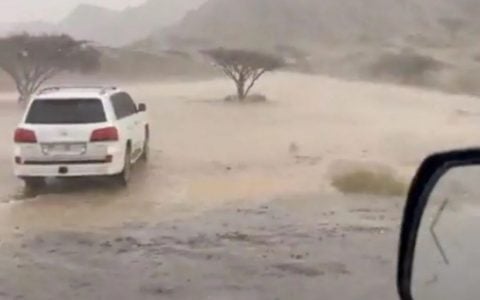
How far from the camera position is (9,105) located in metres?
34.6

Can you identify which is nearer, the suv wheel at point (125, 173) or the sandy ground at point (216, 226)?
the sandy ground at point (216, 226)

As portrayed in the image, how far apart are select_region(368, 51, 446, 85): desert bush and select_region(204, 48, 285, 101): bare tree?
371 inches

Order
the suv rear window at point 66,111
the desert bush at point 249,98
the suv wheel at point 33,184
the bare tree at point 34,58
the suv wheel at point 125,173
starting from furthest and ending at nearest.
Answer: the desert bush at point 249,98 → the bare tree at point 34,58 → the suv wheel at point 125,173 → the suv wheel at point 33,184 → the suv rear window at point 66,111

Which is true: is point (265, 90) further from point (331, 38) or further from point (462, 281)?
point (462, 281)

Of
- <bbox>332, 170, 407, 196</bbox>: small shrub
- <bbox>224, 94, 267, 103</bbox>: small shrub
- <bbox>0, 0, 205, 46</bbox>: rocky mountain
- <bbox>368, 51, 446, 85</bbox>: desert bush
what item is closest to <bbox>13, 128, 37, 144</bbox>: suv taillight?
<bbox>332, 170, 407, 196</bbox>: small shrub

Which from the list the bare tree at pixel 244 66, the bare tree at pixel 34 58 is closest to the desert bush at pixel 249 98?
the bare tree at pixel 244 66

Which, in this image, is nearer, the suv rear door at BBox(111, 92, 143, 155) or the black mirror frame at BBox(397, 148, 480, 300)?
the black mirror frame at BBox(397, 148, 480, 300)

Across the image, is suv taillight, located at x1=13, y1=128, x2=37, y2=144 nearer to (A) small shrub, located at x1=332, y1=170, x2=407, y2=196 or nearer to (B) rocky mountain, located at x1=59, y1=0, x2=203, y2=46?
(A) small shrub, located at x1=332, y1=170, x2=407, y2=196

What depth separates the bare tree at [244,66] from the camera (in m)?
41.0

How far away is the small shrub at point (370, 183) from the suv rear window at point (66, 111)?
158 inches

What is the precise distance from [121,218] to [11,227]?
137 cm

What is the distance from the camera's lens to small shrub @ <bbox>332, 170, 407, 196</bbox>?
638 inches

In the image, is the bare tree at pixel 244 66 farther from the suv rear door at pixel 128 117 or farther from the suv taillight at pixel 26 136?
the suv taillight at pixel 26 136

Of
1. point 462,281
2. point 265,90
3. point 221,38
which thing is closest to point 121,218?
point 462,281
